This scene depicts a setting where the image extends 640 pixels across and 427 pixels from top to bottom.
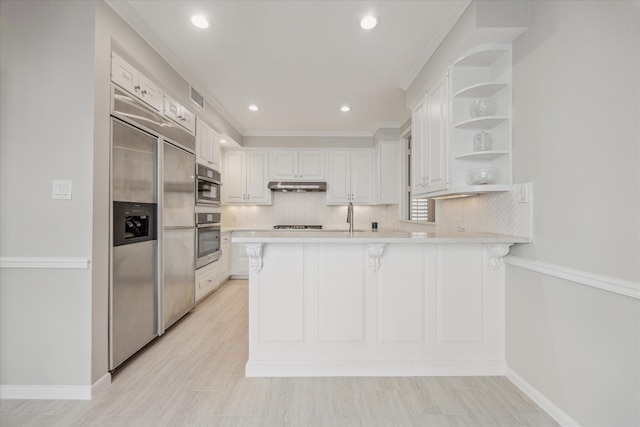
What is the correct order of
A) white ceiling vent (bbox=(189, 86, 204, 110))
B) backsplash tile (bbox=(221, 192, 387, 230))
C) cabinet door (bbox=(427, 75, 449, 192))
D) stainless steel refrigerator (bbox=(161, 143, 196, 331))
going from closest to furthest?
1. cabinet door (bbox=(427, 75, 449, 192))
2. stainless steel refrigerator (bbox=(161, 143, 196, 331))
3. white ceiling vent (bbox=(189, 86, 204, 110))
4. backsplash tile (bbox=(221, 192, 387, 230))

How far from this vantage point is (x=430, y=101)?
2477mm

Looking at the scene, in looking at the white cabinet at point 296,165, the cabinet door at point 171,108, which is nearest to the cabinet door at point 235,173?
the white cabinet at point 296,165

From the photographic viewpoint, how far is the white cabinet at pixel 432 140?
2234 mm

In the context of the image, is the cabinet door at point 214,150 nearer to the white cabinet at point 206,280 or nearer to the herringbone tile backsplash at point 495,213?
the white cabinet at point 206,280

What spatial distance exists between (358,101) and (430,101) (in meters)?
1.37

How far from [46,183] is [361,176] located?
4.19m

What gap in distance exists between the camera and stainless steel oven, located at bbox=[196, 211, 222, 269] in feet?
11.2

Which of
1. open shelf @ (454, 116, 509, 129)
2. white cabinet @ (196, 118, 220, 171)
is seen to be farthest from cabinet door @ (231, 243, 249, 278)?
open shelf @ (454, 116, 509, 129)

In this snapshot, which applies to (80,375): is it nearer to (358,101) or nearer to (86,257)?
(86,257)

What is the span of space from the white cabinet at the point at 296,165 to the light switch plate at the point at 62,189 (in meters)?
3.49

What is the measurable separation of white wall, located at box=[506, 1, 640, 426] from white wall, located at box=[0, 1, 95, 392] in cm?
272

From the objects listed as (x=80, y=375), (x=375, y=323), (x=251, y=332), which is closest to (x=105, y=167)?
(x=80, y=375)

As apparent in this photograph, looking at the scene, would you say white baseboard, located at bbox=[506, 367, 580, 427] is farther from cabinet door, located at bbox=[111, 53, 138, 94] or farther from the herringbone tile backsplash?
cabinet door, located at bbox=[111, 53, 138, 94]

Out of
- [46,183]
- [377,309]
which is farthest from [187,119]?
[377,309]
